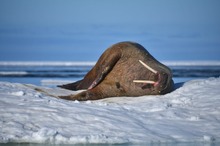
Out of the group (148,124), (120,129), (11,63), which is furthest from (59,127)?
(11,63)

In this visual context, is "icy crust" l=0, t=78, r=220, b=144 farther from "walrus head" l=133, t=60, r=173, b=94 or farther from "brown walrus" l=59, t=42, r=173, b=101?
"brown walrus" l=59, t=42, r=173, b=101

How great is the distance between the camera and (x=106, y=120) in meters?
6.91

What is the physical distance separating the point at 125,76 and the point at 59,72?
9100 millimetres

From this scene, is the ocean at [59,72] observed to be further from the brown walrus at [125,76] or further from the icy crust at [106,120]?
the icy crust at [106,120]

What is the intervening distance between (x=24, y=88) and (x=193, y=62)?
1512cm

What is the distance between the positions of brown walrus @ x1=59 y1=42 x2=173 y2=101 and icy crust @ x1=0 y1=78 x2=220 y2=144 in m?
0.93

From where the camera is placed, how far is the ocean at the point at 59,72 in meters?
15.4

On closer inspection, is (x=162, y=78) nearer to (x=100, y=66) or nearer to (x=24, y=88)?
(x=100, y=66)

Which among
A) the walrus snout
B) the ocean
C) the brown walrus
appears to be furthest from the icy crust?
the ocean

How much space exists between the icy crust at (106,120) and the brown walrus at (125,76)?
3.04ft

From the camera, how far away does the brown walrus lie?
9533 mm

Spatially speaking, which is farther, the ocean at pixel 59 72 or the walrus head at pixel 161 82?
the ocean at pixel 59 72

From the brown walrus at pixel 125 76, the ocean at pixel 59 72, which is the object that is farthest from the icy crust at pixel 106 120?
the ocean at pixel 59 72

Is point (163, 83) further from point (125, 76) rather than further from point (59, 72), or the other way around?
point (59, 72)
